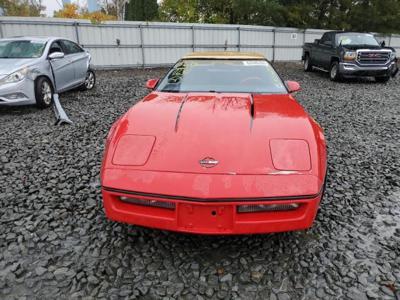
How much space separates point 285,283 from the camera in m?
2.11

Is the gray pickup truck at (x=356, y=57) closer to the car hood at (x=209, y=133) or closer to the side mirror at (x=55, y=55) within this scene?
the side mirror at (x=55, y=55)

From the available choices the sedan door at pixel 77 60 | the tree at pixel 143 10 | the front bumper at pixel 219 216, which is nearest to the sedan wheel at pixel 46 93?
the sedan door at pixel 77 60

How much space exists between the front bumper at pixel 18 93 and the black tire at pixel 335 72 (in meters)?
9.46

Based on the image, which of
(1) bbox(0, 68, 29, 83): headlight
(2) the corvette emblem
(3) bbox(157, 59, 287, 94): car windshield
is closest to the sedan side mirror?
(1) bbox(0, 68, 29, 83): headlight

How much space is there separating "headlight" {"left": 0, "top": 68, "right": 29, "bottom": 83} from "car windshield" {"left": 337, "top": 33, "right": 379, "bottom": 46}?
404 inches

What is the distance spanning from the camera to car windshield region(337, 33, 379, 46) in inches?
463

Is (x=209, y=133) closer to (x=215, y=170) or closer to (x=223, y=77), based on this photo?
(x=215, y=170)

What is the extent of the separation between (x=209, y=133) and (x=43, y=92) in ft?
17.5

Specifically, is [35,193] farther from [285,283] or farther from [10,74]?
[10,74]

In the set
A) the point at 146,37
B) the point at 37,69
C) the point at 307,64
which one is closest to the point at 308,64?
the point at 307,64

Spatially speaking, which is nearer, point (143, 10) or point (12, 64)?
point (12, 64)

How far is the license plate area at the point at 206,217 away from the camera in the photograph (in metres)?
2.05

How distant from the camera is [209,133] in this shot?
8.02ft

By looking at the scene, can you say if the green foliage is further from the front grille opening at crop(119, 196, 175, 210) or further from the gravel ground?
the front grille opening at crop(119, 196, 175, 210)
